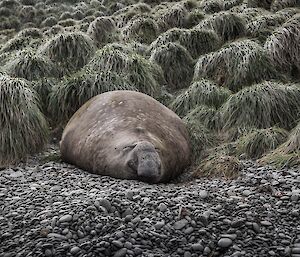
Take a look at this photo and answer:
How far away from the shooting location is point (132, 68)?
852cm

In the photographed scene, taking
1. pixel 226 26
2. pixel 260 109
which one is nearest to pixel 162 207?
pixel 260 109

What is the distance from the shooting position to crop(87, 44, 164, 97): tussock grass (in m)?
8.32

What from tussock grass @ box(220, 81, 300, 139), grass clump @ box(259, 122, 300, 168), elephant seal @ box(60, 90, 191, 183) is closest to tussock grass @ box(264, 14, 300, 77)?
tussock grass @ box(220, 81, 300, 139)

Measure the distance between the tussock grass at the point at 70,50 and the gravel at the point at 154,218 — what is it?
16.0 ft

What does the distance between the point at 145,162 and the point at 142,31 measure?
24.0 feet

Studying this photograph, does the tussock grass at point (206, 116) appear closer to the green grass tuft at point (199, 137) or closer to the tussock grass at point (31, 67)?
the green grass tuft at point (199, 137)

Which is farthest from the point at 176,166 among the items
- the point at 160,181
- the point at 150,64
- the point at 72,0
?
the point at 72,0

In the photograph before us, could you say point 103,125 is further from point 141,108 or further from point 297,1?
point 297,1

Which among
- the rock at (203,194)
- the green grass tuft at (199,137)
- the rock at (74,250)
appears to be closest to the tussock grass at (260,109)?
the green grass tuft at (199,137)

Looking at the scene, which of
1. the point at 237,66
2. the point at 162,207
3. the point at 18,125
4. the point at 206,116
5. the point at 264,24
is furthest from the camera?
the point at 264,24

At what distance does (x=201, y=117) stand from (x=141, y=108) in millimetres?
1370

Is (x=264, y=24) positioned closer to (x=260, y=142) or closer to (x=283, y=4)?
(x=283, y=4)

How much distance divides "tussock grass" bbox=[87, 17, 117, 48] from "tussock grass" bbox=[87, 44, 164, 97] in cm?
254

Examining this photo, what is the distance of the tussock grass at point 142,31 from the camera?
458 inches
